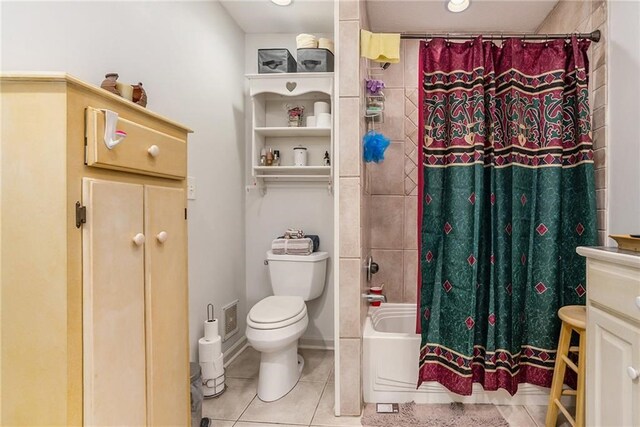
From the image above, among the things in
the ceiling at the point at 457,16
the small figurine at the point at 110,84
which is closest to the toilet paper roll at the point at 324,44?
the ceiling at the point at 457,16

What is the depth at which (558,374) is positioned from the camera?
1.65 metres

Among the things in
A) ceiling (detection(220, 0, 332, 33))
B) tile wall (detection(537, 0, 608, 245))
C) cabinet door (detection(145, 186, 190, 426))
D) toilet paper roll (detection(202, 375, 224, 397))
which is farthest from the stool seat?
ceiling (detection(220, 0, 332, 33))

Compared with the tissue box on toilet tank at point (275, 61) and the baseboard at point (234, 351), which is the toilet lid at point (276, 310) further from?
the tissue box on toilet tank at point (275, 61)

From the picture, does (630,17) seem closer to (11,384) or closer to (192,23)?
(192,23)

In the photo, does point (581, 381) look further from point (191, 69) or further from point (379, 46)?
point (191, 69)

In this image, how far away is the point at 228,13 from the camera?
8.46ft

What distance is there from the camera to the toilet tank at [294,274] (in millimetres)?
2539

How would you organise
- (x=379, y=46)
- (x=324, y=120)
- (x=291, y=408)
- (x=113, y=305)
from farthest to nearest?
(x=324, y=120)
(x=291, y=408)
(x=379, y=46)
(x=113, y=305)

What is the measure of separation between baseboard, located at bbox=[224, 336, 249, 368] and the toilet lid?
0.61 meters

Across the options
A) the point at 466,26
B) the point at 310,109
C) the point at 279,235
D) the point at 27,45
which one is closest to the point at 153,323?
the point at 27,45

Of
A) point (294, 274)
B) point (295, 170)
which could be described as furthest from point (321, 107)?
point (294, 274)

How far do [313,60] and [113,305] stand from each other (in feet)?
6.89

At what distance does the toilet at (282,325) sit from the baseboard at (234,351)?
0.45 metres

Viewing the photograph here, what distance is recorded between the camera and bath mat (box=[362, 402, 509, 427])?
176 centimetres
